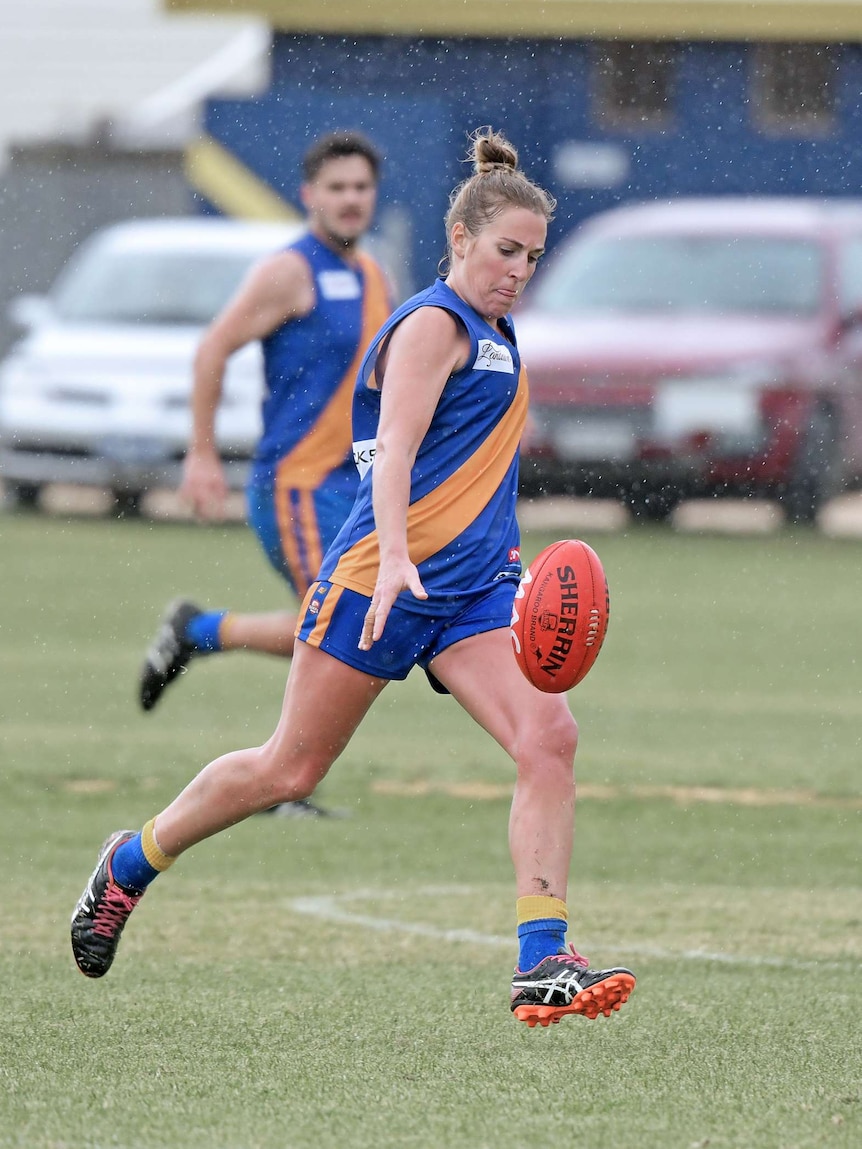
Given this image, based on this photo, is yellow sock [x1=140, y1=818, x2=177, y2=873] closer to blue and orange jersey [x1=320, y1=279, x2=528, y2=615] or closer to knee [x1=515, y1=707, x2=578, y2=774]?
blue and orange jersey [x1=320, y1=279, x2=528, y2=615]

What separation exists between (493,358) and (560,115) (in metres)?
24.3

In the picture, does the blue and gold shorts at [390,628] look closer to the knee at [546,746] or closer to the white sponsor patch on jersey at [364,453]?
the knee at [546,746]

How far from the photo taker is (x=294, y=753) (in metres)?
5.23

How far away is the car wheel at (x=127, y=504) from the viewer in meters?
19.1

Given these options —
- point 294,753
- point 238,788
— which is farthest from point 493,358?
point 238,788

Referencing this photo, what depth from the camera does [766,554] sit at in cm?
1708

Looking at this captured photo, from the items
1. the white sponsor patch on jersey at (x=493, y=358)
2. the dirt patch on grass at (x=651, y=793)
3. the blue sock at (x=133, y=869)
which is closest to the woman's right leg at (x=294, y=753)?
the blue sock at (x=133, y=869)

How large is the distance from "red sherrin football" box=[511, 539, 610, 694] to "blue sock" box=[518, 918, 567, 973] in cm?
51

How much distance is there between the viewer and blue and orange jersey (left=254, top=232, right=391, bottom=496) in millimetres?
8156

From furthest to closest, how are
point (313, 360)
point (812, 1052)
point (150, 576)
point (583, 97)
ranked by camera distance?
1. point (583, 97)
2. point (150, 576)
3. point (313, 360)
4. point (812, 1052)

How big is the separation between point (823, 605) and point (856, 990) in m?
8.90

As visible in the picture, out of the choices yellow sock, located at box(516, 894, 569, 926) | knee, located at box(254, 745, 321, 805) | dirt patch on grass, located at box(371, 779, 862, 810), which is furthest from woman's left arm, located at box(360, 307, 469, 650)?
dirt patch on grass, located at box(371, 779, 862, 810)

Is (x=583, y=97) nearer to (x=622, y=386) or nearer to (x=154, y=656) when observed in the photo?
(x=622, y=386)

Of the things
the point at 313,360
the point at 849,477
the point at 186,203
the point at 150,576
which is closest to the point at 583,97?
the point at 186,203
